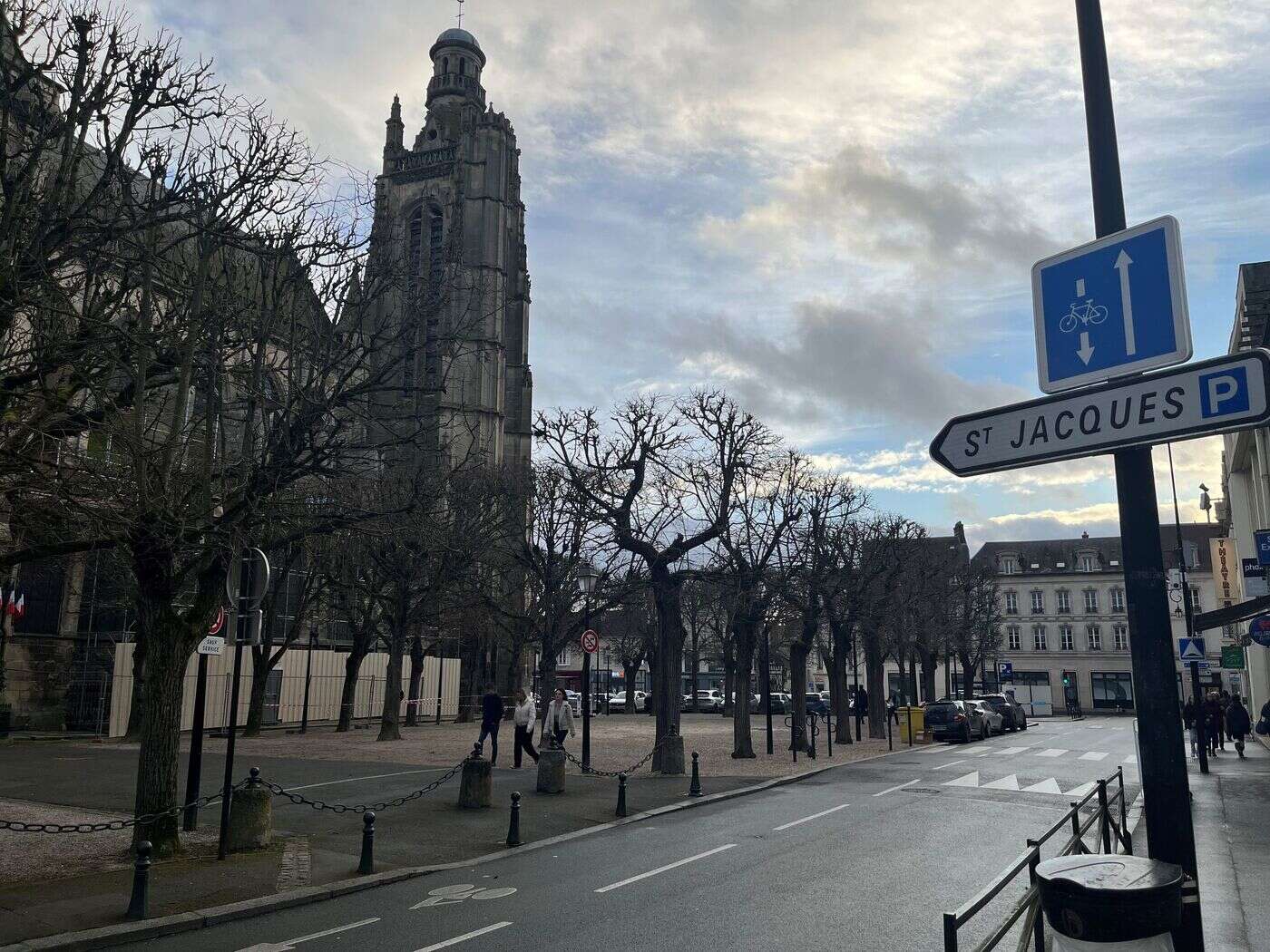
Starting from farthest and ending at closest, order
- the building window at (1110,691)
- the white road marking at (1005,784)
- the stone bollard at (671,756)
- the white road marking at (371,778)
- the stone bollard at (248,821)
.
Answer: the building window at (1110,691)
the stone bollard at (671,756)
the white road marking at (1005,784)
the white road marking at (371,778)
the stone bollard at (248,821)

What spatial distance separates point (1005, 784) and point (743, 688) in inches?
354

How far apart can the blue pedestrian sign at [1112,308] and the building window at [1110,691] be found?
273 feet

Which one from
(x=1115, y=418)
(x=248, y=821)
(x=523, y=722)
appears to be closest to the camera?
(x=1115, y=418)

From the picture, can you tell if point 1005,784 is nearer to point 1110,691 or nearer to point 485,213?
point 485,213

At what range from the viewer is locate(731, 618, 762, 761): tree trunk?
26.9 m

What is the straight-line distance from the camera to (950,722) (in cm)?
3531

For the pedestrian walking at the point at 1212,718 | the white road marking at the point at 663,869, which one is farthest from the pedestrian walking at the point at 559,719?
the pedestrian walking at the point at 1212,718

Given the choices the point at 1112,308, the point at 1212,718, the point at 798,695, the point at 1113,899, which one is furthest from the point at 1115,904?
the point at 1212,718

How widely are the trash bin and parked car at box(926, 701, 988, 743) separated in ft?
109

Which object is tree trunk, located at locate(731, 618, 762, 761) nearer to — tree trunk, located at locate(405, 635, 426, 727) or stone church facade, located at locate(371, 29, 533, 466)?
tree trunk, located at locate(405, 635, 426, 727)

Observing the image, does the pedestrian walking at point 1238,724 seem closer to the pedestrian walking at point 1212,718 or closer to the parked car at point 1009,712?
the pedestrian walking at point 1212,718

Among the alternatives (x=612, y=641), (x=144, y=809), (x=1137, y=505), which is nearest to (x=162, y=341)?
(x=144, y=809)

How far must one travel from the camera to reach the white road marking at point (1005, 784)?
1945cm

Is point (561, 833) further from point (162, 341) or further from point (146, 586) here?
point (162, 341)
